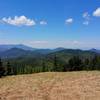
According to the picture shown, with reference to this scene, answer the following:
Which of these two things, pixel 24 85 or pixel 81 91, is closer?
pixel 81 91

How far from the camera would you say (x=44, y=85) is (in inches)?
1487

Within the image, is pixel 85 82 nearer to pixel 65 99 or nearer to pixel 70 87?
pixel 70 87

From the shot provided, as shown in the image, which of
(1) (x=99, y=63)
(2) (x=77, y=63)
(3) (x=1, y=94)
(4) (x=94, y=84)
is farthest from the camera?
(1) (x=99, y=63)

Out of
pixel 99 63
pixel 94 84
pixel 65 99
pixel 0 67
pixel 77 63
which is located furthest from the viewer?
pixel 99 63

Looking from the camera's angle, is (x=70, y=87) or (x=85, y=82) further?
(x=85, y=82)

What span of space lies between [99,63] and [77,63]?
Result: 22.1 metres

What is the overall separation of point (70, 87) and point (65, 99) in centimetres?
688

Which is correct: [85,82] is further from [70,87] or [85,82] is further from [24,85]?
[24,85]

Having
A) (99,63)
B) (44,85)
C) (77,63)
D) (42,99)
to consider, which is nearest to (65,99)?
(42,99)

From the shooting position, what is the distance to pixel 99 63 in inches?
6132

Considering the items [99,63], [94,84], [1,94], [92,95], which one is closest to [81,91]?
[92,95]

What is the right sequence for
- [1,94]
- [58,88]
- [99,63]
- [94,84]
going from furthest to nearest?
[99,63] < [94,84] < [58,88] < [1,94]

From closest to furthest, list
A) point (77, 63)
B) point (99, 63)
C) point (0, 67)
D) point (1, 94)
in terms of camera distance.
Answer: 1. point (1, 94)
2. point (0, 67)
3. point (77, 63)
4. point (99, 63)

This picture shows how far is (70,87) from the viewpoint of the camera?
35.8 metres
